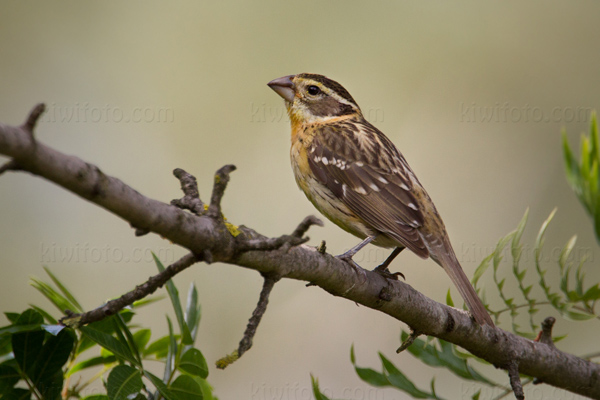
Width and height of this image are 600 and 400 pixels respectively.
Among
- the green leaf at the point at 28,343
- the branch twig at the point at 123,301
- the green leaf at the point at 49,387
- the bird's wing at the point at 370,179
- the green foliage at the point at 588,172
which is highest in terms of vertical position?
the bird's wing at the point at 370,179

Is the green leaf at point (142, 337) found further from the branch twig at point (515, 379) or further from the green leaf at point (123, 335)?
the branch twig at point (515, 379)

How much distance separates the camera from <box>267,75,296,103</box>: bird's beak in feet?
17.7

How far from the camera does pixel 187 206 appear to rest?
87.0 inches

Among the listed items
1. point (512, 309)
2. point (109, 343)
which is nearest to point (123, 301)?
point (109, 343)

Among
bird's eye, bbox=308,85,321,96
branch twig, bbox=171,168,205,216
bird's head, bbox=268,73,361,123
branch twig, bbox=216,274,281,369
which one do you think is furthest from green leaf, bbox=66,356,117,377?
bird's eye, bbox=308,85,321,96

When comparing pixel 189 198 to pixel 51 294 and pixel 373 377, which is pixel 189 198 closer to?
pixel 51 294

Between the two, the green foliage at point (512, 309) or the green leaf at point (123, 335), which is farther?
the green foliage at point (512, 309)

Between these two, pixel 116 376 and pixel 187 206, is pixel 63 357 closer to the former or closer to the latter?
pixel 116 376

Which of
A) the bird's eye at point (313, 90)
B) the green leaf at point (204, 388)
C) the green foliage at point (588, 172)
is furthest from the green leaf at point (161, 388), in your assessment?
the bird's eye at point (313, 90)

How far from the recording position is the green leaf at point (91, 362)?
2.32 meters

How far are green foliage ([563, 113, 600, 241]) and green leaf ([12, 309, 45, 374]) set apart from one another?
→ 1.74m

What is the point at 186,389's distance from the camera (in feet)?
7.03

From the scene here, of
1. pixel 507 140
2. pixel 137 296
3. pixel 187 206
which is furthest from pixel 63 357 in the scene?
pixel 507 140

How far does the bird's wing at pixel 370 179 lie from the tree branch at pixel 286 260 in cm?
92
